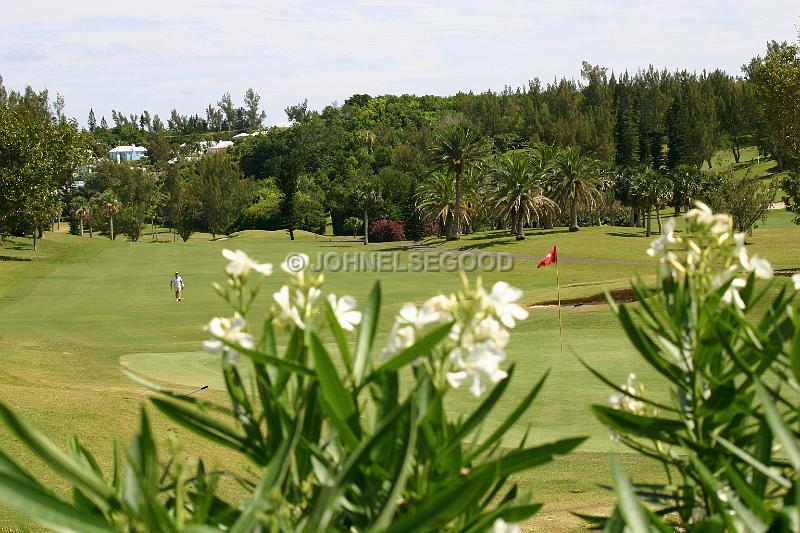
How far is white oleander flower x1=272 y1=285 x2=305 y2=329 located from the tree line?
4999 centimetres

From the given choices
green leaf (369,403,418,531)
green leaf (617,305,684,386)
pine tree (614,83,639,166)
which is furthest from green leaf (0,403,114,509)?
pine tree (614,83,639,166)

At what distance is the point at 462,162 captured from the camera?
80062mm

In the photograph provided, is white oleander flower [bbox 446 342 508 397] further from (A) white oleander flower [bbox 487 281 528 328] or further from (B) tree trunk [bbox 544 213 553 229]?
(B) tree trunk [bbox 544 213 553 229]

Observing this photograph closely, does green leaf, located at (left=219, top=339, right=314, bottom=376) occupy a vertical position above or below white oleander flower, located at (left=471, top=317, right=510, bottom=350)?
below

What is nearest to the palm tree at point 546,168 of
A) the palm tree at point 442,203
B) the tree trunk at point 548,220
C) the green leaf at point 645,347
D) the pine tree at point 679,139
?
the tree trunk at point 548,220

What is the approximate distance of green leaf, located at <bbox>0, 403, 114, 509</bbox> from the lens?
1.83m

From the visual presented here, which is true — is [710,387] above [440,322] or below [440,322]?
below

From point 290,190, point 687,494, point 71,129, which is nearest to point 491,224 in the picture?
point 290,190

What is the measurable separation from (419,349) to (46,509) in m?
0.93

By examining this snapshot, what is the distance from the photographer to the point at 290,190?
121 metres

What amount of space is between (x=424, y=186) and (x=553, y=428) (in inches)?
3075

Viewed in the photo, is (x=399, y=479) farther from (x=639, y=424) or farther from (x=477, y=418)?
(x=639, y=424)

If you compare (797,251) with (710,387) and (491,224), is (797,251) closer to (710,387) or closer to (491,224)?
(491,224)

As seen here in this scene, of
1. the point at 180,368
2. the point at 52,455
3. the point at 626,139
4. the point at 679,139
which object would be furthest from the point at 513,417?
the point at 679,139
